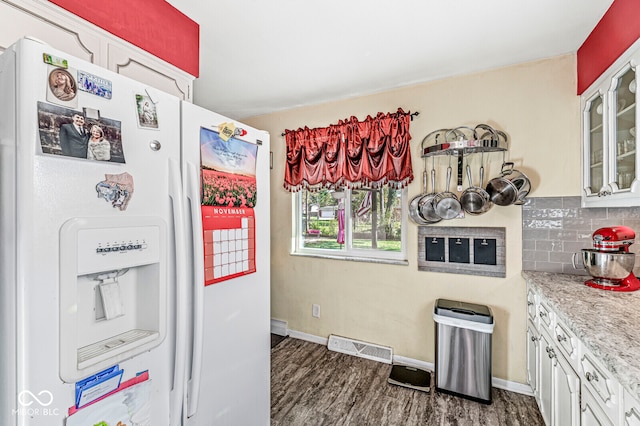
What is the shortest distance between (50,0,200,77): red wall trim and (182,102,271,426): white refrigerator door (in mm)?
626

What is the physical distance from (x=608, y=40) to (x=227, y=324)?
246 centimetres

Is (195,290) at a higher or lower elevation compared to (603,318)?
higher

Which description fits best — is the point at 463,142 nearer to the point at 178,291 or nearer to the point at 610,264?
the point at 610,264

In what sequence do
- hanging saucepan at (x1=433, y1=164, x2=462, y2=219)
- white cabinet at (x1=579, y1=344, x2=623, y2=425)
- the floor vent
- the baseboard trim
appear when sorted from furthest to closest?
the floor vent
hanging saucepan at (x1=433, y1=164, x2=462, y2=219)
the baseboard trim
white cabinet at (x1=579, y1=344, x2=623, y2=425)

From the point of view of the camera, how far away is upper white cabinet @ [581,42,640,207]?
1469mm

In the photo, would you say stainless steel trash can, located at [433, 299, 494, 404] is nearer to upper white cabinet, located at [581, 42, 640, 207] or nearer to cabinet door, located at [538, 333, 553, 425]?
cabinet door, located at [538, 333, 553, 425]

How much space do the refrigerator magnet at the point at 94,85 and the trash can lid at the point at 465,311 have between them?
229 cm

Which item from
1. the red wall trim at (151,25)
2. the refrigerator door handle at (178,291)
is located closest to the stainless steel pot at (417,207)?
the red wall trim at (151,25)

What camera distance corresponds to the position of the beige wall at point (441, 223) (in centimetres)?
210

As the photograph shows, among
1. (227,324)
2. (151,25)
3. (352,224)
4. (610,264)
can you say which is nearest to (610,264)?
(610,264)

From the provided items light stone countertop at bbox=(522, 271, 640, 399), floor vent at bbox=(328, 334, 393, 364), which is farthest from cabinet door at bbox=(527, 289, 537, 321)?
floor vent at bbox=(328, 334, 393, 364)

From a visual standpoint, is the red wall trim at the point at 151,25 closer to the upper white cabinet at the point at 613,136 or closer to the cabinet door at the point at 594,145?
the upper white cabinet at the point at 613,136

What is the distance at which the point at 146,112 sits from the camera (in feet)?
3.11

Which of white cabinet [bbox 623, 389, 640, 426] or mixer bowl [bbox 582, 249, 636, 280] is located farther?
mixer bowl [bbox 582, 249, 636, 280]
